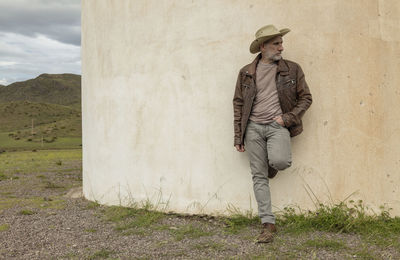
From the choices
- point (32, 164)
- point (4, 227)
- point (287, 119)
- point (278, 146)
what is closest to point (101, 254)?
point (4, 227)

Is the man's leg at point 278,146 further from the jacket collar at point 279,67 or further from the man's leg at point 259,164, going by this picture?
the jacket collar at point 279,67

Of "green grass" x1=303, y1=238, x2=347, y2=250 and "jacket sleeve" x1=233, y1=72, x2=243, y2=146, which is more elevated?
"jacket sleeve" x1=233, y1=72, x2=243, y2=146

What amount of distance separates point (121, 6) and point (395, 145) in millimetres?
4265

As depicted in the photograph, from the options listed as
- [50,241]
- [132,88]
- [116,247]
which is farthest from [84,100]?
[116,247]

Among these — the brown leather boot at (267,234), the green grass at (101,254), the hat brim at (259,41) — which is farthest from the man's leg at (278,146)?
the green grass at (101,254)

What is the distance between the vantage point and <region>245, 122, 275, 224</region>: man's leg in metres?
4.48

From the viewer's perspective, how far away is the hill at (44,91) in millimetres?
136575

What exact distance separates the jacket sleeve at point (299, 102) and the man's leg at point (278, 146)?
12cm

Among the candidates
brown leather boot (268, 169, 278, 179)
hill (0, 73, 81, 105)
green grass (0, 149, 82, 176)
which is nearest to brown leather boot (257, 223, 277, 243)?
brown leather boot (268, 169, 278, 179)

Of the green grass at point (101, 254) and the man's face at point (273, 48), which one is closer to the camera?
the green grass at point (101, 254)

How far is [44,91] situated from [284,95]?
15487cm

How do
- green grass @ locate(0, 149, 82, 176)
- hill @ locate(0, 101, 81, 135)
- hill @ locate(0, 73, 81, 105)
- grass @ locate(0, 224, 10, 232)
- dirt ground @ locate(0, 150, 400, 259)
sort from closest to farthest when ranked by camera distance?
dirt ground @ locate(0, 150, 400, 259) < grass @ locate(0, 224, 10, 232) < green grass @ locate(0, 149, 82, 176) < hill @ locate(0, 101, 81, 135) < hill @ locate(0, 73, 81, 105)

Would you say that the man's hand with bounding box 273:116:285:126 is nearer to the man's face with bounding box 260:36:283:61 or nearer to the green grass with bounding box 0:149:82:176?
the man's face with bounding box 260:36:283:61

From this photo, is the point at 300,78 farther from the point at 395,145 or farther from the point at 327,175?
the point at 395,145
